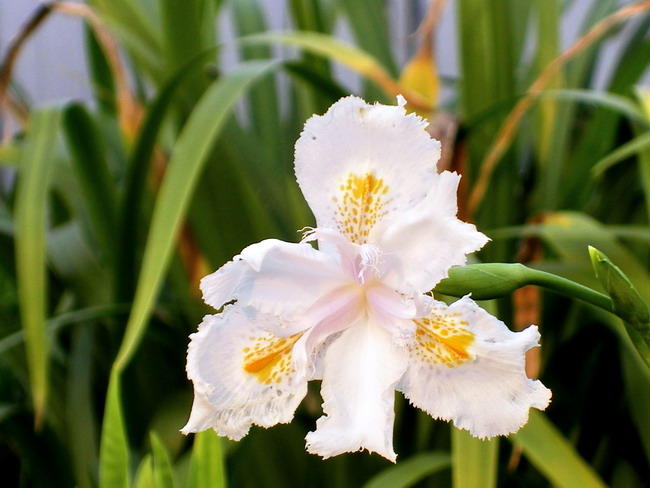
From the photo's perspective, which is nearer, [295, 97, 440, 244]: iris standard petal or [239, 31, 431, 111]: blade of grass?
[295, 97, 440, 244]: iris standard petal

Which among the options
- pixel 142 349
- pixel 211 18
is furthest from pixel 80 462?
pixel 211 18

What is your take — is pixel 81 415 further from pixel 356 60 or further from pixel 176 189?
pixel 356 60

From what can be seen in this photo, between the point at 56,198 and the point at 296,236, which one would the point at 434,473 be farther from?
the point at 56,198

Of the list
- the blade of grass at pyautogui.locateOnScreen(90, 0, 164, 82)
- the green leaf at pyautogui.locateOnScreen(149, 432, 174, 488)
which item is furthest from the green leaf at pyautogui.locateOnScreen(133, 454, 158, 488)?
the blade of grass at pyautogui.locateOnScreen(90, 0, 164, 82)

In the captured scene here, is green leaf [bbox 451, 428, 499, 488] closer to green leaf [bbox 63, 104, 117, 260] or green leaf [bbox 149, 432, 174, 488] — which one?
green leaf [bbox 149, 432, 174, 488]

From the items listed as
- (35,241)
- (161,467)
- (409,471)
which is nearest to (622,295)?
(161,467)

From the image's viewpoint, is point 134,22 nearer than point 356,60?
No
